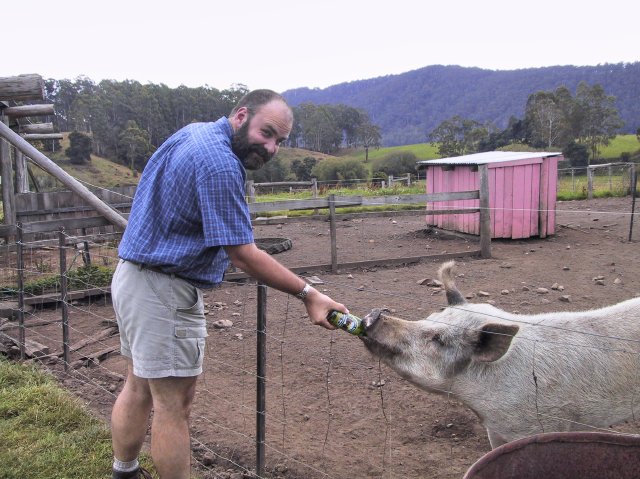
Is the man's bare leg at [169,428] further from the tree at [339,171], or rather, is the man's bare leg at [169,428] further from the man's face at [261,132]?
the tree at [339,171]

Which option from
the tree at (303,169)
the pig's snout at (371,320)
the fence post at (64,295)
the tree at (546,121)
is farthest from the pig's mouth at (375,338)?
the tree at (546,121)

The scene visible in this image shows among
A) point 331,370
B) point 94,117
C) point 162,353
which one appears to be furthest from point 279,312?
point 94,117

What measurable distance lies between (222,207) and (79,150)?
156 ft

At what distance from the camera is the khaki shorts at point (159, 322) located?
94.1 inches

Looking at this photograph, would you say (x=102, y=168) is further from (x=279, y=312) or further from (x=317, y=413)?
(x=317, y=413)

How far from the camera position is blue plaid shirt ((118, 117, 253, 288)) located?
2.15 meters

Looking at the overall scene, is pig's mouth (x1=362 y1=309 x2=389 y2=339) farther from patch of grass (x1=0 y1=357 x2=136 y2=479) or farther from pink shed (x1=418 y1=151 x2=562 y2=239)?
pink shed (x1=418 y1=151 x2=562 y2=239)

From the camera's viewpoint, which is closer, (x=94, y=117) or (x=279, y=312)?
(x=279, y=312)

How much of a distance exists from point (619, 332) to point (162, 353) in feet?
8.61

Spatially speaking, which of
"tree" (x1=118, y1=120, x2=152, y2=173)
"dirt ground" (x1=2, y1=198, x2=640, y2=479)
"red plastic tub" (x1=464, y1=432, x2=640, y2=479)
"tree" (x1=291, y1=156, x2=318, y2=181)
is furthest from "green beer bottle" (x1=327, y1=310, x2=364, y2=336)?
"tree" (x1=118, y1=120, x2=152, y2=173)

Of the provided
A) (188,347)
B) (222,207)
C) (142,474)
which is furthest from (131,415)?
(222,207)

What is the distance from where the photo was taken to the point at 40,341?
6.21 metres

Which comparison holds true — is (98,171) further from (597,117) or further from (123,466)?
(597,117)

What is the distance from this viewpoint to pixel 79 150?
147 ft
